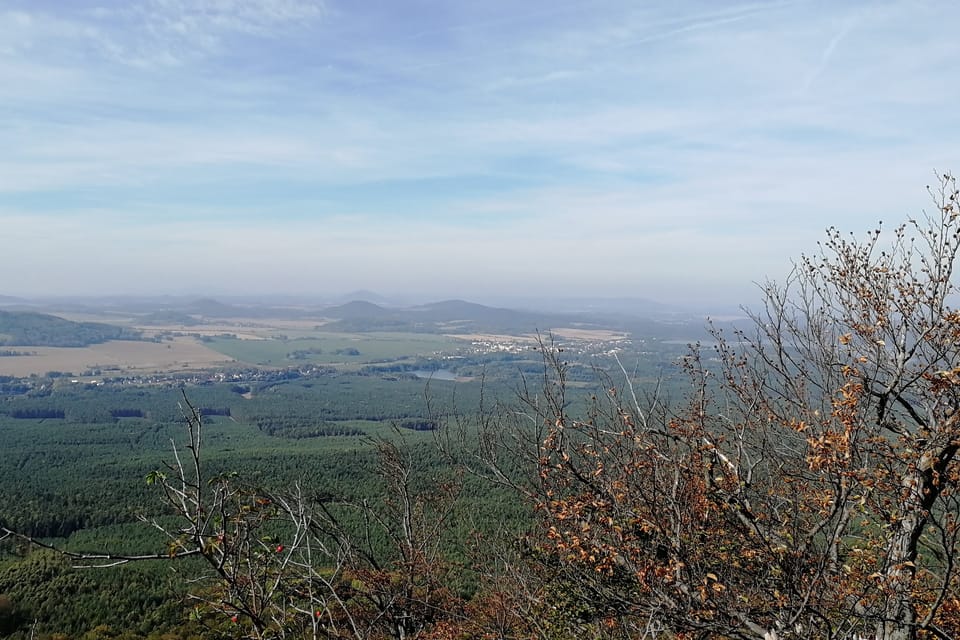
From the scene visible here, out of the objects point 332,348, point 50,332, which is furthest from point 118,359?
point 50,332

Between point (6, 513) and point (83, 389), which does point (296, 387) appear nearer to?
point (83, 389)

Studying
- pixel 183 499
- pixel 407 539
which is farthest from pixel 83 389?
pixel 183 499

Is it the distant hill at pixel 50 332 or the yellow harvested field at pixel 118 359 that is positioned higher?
the distant hill at pixel 50 332

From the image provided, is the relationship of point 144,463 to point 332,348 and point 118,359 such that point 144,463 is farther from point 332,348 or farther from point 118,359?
point 332,348

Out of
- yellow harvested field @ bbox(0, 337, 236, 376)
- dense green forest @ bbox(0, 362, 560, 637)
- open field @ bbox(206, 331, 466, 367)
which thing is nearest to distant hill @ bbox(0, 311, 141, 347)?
yellow harvested field @ bbox(0, 337, 236, 376)

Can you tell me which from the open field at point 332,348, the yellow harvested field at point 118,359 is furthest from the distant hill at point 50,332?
the open field at point 332,348

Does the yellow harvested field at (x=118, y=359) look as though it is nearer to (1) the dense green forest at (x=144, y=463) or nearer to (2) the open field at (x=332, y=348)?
(2) the open field at (x=332, y=348)
